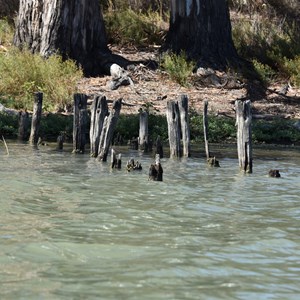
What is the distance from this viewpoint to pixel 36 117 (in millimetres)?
16859

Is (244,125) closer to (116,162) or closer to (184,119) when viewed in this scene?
(116,162)

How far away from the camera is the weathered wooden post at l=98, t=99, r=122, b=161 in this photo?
14.4 metres

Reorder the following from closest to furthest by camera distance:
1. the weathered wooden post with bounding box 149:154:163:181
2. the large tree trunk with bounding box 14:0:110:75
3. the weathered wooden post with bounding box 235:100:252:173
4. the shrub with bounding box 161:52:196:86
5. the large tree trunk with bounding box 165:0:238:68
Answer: the weathered wooden post with bounding box 149:154:163:181 < the weathered wooden post with bounding box 235:100:252:173 < the shrub with bounding box 161:52:196:86 < the large tree trunk with bounding box 14:0:110:75 < the large tree trunk with bounding box 165:0:238:68

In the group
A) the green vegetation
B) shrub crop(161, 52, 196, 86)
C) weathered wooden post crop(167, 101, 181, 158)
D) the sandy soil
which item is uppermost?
the green vegetation

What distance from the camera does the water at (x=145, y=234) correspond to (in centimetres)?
714

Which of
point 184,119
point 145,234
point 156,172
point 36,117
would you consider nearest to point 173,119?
point 184,119

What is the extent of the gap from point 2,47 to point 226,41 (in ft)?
20.2

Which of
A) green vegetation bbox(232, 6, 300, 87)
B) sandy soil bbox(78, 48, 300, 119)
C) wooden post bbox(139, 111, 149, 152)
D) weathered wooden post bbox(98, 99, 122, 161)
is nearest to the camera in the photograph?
weathered wooden post bbox(98, 99, 122, 161)

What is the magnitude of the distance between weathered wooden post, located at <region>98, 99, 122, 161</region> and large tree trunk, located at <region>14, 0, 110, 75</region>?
857 cm

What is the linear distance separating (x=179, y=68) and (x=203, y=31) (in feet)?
5.37

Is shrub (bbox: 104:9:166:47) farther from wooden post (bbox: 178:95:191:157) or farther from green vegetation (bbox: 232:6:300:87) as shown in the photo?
wooden post (bbox: 178:95:191:157)

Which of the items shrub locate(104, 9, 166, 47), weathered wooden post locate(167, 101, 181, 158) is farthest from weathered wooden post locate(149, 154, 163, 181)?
shrub locate(104, 9, 166, 47)

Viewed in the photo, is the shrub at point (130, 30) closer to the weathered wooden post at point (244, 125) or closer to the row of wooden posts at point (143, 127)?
the row of wooden posts at point (143, 127)

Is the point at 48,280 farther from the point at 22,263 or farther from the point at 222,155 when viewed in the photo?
the point at 222,155
